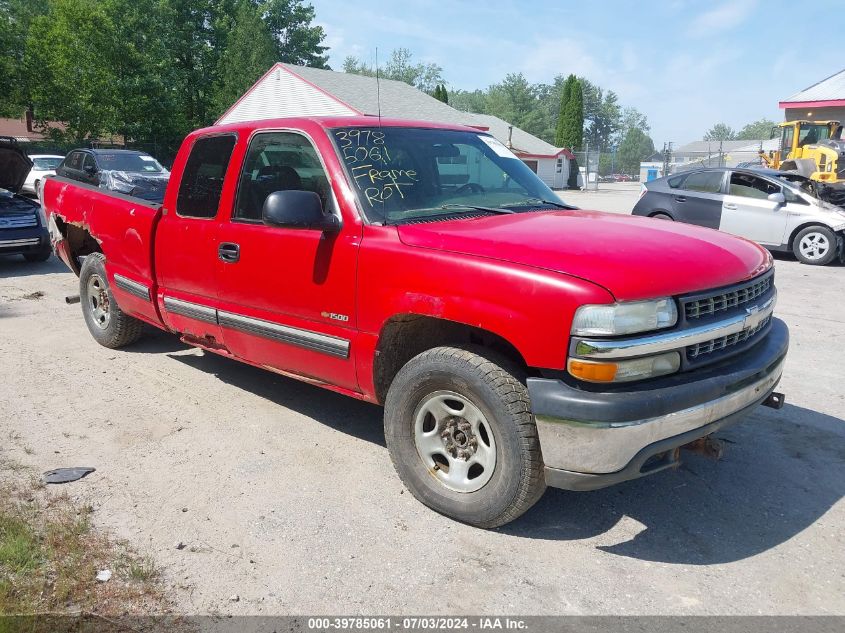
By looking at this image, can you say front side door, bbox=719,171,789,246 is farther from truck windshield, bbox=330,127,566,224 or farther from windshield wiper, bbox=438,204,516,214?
windshield wiper, bbox=438,204,516,214

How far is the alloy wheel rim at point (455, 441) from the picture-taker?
314 cm

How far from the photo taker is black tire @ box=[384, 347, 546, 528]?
2928mm

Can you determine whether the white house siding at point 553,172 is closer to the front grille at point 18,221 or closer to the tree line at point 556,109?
the tree line at point 556,109

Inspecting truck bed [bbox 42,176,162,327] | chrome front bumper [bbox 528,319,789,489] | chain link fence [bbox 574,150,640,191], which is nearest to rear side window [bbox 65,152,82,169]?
truck bed [bbox 42,176,162,327]

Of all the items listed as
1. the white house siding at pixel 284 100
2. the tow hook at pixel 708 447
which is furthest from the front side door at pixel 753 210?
the white house siding at pixel 284 100

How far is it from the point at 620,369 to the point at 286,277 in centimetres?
200

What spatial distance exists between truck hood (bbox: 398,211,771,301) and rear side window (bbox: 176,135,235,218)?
163 centimetres

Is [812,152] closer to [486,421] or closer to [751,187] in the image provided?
[751,187]

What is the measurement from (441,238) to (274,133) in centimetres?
159

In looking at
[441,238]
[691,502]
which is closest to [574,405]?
[441,238]

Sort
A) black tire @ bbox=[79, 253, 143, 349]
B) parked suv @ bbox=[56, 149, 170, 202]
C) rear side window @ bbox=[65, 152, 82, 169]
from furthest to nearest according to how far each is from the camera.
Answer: rear side window @ bbox=[65, 152, 82, 169] < parked suv @ bbox=[56, 149, 170, 202] < black tire @ bbox=[79, 253, 143, 349]

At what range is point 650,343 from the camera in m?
2.74

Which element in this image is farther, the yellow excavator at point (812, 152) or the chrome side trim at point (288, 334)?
the yellow excavator at point (812, 152)

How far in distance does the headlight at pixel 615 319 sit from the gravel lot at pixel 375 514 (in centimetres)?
110
